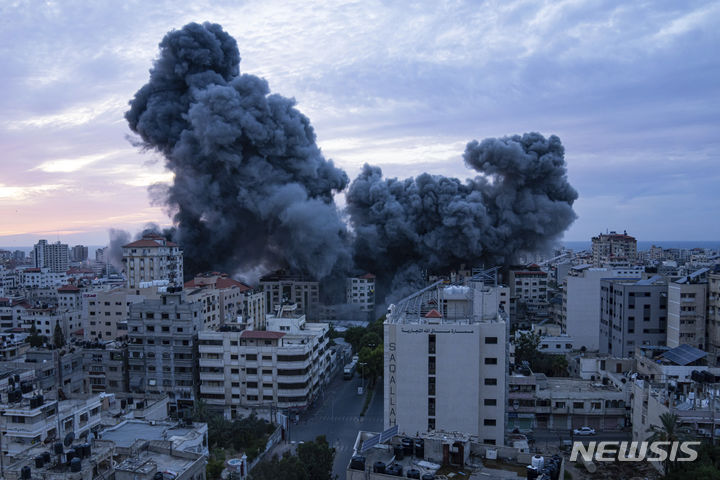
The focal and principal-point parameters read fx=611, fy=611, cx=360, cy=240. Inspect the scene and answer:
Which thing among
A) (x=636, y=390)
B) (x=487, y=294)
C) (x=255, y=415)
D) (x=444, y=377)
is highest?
(x=487, y=294)

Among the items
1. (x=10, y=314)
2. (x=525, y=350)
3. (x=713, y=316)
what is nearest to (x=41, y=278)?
(x=10, y=314)

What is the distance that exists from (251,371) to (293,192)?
2419 centimetres

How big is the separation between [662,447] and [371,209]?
1634 inches

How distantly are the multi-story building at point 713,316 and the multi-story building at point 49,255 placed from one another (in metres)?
110

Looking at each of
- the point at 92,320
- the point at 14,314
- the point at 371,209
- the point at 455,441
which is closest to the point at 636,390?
the point at 455,441

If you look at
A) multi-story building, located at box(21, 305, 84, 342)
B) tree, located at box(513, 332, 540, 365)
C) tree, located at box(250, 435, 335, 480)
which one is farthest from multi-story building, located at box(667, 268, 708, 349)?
multi-story building, located at box(21, 305, 84, 342)

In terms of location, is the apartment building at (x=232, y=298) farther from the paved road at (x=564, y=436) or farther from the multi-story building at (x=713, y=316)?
the multi-story building at (x=713, y=316)

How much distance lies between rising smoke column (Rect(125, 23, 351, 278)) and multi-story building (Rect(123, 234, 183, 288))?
14.9 feet

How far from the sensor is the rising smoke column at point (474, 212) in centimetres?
5453

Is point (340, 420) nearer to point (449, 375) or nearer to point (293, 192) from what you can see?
point (449, 375)

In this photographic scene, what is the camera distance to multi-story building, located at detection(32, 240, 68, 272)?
11400 centimetres

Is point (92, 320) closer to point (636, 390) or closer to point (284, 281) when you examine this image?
point (284, 281)

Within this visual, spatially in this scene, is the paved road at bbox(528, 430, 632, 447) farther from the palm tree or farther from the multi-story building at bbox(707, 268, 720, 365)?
the multi-story building at bbox(707, 268, 720, 365)

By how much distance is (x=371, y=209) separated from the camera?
58562 mm
